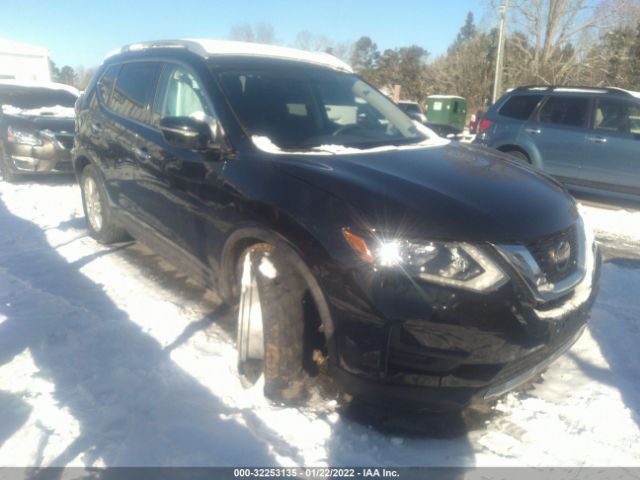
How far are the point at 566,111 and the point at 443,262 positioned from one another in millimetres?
6919

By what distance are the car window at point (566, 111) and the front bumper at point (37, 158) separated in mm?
7593

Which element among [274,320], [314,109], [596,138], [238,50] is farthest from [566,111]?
[274,320]

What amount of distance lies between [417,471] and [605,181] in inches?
264

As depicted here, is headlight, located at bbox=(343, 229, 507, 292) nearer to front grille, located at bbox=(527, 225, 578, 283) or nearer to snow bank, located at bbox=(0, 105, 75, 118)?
front grille, located at bbox=(527, 225, 578, 283)

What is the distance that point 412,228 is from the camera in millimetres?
2070

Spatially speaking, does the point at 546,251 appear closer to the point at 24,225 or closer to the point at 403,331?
the point at 403,331

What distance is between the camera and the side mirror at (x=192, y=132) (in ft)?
8.95

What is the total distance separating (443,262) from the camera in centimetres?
203

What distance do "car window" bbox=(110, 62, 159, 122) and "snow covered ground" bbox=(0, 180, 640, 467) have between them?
138 cm

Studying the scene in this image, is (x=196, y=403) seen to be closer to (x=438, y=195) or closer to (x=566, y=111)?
(x=438, y=195)

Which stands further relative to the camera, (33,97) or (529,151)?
(33,97)

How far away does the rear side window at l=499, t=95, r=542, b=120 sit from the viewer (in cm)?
799

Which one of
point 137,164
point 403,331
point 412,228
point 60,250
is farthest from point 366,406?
point 60,250

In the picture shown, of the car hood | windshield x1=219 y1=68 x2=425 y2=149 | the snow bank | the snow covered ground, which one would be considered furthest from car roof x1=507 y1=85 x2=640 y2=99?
the snow bank
